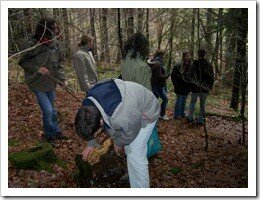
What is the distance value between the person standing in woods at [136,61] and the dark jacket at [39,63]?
4.28 feet

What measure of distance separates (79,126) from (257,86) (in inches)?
118

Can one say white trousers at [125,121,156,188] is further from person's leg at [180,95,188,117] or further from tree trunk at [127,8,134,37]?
tree trunk at [127,8,134,37]

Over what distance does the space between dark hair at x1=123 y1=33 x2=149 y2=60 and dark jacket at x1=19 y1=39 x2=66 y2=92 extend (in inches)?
52.9

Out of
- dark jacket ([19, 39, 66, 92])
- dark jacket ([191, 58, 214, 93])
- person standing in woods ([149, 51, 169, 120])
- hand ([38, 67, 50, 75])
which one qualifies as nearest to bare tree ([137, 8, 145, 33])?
person standing in woods ([149, 51, 169, 120])

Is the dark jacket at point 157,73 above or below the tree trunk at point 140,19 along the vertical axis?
below

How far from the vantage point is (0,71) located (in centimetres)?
421

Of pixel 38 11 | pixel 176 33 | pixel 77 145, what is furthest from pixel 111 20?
pixel 77 145

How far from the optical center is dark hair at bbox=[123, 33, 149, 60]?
4773 millimetres

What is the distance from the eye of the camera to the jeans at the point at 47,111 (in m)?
5.14

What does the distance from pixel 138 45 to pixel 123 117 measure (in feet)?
6.64

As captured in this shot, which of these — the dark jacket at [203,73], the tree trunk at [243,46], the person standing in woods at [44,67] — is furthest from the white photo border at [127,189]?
the dark jacket at [203,73]

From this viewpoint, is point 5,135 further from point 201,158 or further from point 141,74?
point 201,158

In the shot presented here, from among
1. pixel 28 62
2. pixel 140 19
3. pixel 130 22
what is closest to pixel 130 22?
pixel 130 22

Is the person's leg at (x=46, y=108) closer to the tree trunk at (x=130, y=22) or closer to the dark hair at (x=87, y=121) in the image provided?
the dark hair at (x=87, y=121)
